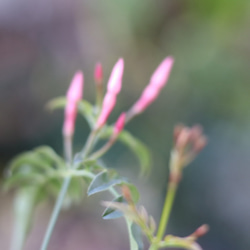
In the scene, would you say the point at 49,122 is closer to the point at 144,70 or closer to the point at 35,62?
the point at 35,62

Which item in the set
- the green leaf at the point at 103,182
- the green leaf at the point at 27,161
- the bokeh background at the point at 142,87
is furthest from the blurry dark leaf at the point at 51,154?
the bokeh background at the point at 142,87

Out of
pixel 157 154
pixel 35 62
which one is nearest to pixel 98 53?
pixel 35 62

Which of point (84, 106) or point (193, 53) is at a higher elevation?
point (193, 53)

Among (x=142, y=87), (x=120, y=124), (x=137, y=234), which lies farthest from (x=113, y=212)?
(x=142, y=87)

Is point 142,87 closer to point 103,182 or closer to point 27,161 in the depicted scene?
point 27,161

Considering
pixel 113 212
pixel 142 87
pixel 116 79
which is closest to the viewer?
pixel 113 212
